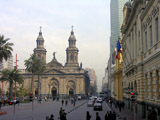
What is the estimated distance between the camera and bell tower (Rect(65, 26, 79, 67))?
101 metres

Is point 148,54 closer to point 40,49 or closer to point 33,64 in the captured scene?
point 33,64

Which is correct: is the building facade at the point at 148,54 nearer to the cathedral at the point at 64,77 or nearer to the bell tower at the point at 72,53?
the bell tower at the point at 72,53

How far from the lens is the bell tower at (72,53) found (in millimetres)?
101344

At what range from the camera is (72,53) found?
101625 millimetres

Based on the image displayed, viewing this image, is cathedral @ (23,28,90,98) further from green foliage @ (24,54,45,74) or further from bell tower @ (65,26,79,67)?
green foliage @ (24,54,45,74)

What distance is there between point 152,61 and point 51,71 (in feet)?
278

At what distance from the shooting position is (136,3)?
25094mm

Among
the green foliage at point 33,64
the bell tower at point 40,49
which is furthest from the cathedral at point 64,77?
the green foliage at point 33,64

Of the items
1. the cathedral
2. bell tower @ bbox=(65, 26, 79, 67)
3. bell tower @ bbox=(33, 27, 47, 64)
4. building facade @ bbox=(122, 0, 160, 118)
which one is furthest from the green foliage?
building facade @ bbox=(122, 0, 160, 118)

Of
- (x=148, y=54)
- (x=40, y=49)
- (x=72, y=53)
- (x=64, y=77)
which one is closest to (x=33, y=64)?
(x=40, y=49)

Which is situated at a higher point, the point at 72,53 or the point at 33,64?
the point at 72,53

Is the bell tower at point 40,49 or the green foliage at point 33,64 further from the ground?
the bell tower at point 40,49

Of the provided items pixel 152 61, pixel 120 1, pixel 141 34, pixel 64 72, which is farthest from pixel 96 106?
pixel 120 1

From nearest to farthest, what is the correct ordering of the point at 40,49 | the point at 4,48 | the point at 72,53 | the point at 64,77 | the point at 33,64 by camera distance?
the point at 4,48
the point at 33,64
the point at 72,53
the point at 64,77
the point at 40,49
